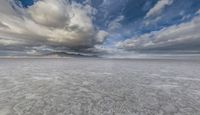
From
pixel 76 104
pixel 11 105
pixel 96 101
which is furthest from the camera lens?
pixel 96 101

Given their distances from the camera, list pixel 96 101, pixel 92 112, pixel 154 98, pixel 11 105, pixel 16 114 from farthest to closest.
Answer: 1. pixel 154 98
2. pixel 96 101
3. pixel 11 105
4. pixel 92 112
5. pixel 16 114

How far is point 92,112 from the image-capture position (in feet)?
11.1

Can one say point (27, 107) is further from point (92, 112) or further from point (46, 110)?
point (92, 112)

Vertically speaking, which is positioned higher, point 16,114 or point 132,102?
point 16,114

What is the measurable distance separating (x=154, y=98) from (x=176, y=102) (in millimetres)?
789

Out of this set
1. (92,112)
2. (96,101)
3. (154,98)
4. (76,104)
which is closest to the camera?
(92,112)

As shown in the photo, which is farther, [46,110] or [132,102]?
[132,102]

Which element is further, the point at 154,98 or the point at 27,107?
the point at 154,98

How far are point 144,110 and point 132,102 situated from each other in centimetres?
68

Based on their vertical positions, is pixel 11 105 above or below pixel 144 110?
above

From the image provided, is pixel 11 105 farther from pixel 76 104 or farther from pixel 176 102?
pixel 176 102

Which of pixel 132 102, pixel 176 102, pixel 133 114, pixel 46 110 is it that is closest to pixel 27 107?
pixel 46 110

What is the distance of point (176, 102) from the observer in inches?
162

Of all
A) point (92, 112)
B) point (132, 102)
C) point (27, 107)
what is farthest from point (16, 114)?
point (132, 102)
